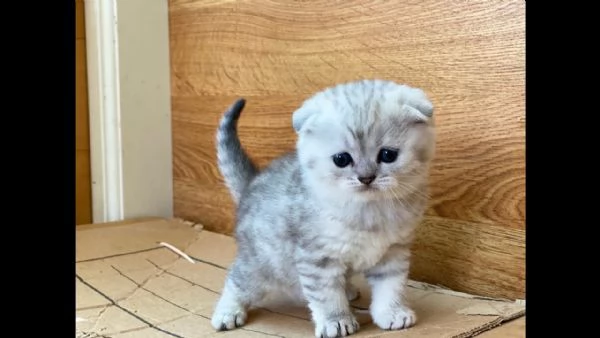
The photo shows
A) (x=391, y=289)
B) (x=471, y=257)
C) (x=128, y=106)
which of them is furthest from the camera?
(x=128, y=106)

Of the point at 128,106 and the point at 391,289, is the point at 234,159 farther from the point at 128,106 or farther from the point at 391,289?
the point at 128,106

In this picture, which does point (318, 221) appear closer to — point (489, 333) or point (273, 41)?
point (489, 333)

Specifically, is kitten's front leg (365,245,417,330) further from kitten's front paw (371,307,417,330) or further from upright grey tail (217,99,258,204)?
upright grey tail (217,99,258,204)

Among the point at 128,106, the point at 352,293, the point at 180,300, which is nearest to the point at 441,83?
the point at 352,293

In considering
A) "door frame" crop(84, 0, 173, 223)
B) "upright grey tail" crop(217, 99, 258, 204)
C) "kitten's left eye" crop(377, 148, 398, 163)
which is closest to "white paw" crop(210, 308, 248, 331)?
"upright grey tail" crop(217, 99, 258, 204)

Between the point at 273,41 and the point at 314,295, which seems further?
the point at 273,41

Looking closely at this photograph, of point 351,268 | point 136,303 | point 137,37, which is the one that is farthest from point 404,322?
point 137,37
